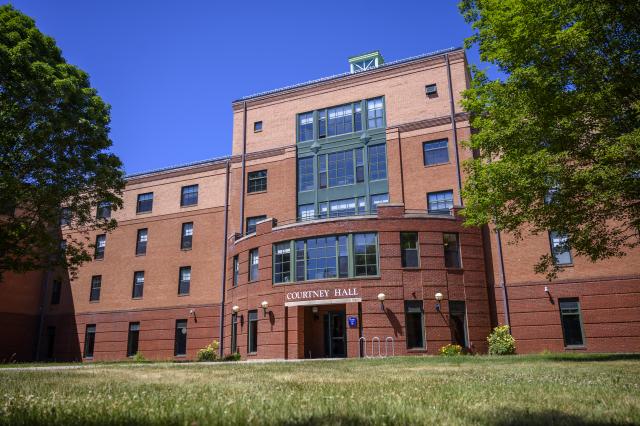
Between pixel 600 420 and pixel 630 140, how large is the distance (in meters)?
11.3

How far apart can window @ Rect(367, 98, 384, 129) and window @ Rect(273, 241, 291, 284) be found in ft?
33.8

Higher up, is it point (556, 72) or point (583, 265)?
point (556, 72)

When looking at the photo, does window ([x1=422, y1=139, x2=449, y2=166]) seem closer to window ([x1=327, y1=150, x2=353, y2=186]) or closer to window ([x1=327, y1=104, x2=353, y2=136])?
window ([x1=327, y1=150, x2=353, y2=186])

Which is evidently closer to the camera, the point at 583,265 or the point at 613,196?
the point at 613,196

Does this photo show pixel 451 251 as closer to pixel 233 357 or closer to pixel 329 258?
pixel 329 258

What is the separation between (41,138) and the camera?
2042 cm

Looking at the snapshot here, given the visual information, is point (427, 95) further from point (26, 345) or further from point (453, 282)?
point (26, 345)

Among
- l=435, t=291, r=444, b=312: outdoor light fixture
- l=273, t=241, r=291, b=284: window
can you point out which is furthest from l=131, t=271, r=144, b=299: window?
l=435, t=291, r=444, b=312: outdoor light fixture

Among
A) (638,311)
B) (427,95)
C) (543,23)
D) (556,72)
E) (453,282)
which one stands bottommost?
(638,311)

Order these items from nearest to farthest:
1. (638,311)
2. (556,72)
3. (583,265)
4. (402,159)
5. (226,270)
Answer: (556,72), (638,311), (583,265), (402,159), (226,270)

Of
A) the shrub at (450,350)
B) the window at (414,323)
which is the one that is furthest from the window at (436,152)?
the shrub at (450,350)

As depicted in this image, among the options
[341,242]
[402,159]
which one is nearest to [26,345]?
[341,242]

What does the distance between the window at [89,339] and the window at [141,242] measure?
6757mm

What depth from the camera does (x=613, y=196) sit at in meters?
15.0
